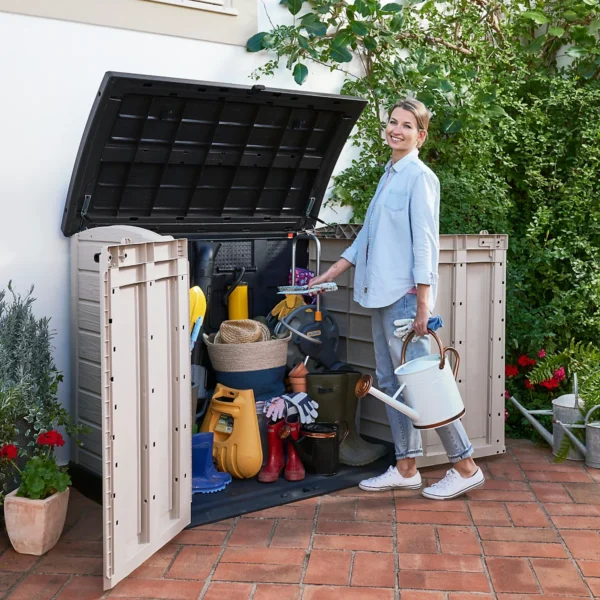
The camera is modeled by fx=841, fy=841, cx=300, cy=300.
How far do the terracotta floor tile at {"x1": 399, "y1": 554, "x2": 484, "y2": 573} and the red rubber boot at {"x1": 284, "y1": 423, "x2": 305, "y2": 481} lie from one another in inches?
39.3

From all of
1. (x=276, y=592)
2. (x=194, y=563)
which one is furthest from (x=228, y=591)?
(x=194, y=563)

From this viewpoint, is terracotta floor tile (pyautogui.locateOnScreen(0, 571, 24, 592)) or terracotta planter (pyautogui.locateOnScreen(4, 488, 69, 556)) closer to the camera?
terracotta floor tile (pyautogui.locateOnScreen(0, 571, 24, 592))

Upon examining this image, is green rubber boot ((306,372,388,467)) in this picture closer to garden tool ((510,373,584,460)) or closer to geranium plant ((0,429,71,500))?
garden tool ((510,373,584,460))

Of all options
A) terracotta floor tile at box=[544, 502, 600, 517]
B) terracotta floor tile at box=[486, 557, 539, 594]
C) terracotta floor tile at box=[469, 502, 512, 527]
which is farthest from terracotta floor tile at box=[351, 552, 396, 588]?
terracotta floor tile at box=[544, 502, 600, 517]

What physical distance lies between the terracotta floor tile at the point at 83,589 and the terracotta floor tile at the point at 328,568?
803 mm

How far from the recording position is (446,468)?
15.6ft

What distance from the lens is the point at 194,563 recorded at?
3461mm

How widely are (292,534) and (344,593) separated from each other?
614 mm

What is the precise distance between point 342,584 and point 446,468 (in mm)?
1626

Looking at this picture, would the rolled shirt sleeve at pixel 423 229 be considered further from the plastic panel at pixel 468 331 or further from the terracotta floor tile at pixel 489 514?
the terracotta floor tile at pixel 489 514

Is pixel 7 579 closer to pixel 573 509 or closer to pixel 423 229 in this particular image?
pixel 423 229

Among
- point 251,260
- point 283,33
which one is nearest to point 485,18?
point 283,33

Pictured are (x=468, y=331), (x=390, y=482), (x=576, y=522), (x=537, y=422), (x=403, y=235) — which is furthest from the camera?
(x=537, y=422)

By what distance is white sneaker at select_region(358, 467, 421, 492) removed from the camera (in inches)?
171
